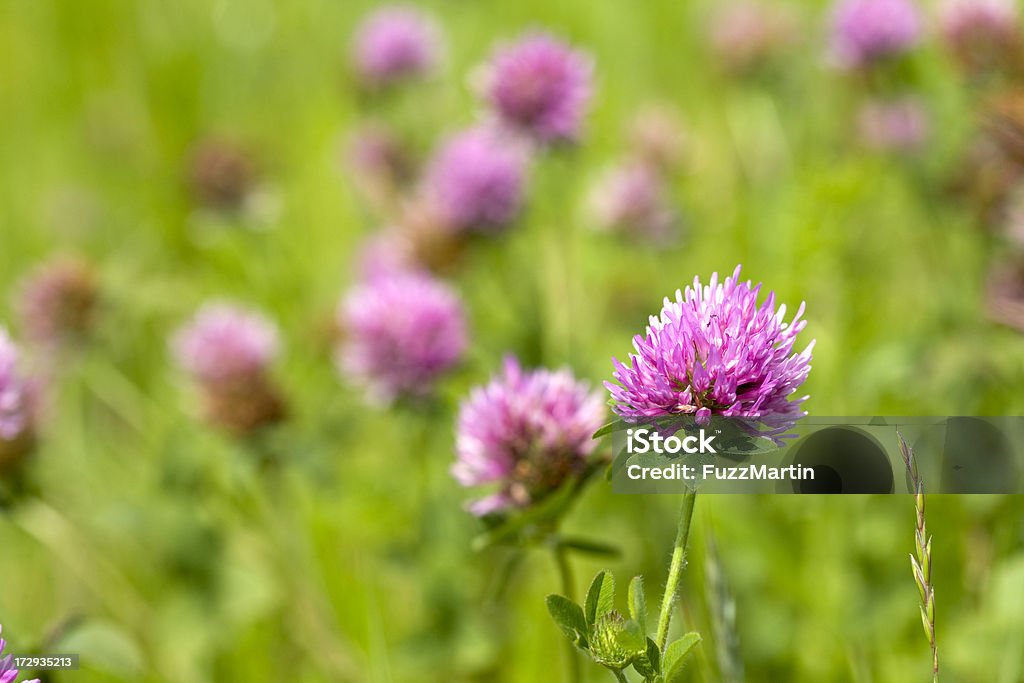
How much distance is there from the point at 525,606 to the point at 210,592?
1.96 feet

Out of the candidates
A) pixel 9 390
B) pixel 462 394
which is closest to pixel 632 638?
pixel 9 390

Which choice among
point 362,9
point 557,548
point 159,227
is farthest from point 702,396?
point 362,9

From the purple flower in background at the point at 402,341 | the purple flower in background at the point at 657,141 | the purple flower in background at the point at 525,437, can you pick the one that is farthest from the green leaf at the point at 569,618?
the purple flower in background at the point at 657,141

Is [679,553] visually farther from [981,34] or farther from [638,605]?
[981,34]

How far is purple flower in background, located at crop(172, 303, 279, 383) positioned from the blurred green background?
105 millimetres

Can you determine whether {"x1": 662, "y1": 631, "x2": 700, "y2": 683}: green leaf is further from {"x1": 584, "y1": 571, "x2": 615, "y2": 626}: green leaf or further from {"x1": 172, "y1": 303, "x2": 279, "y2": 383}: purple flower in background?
{"x1": 172, "y1": 303, "x2": 279, "y2": 383}: purple flower in background

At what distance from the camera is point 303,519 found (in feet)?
7.47

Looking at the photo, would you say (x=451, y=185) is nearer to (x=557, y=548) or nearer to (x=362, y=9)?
(x=557, y=548)

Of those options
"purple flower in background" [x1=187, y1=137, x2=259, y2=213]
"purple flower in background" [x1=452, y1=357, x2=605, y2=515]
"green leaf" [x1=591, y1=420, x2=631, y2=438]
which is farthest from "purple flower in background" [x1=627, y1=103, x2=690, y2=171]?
"green leaf" [x1=591, y1=420, x2=631, y2=438]

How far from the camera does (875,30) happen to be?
2289 millimetres

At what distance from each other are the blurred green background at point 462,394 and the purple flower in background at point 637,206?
7cm

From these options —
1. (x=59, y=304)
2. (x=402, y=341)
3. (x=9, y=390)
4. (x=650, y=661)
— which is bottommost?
(x=650, y=661)

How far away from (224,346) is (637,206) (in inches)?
43.1

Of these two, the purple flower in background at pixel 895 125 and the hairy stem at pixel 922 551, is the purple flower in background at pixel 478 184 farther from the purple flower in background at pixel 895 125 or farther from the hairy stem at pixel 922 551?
the hairy stem at pixel 922 551
